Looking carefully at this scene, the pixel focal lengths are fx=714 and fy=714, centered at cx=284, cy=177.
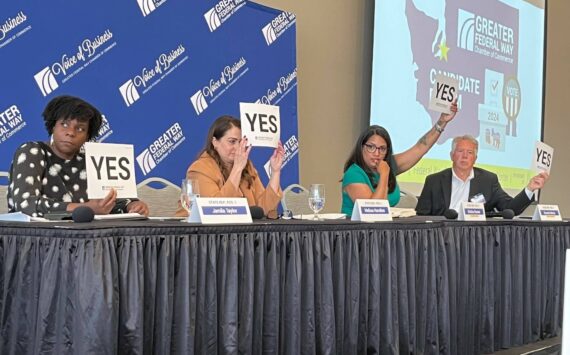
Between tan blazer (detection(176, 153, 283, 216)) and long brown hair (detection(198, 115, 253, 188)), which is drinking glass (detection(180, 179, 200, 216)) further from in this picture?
long brown hair (detection(198, 115, 253, 188))

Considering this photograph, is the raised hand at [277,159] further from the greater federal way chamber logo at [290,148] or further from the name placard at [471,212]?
the greater federal way chamber logo at [290,148]

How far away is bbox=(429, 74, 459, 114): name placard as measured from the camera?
117 inches

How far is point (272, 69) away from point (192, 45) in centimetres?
53

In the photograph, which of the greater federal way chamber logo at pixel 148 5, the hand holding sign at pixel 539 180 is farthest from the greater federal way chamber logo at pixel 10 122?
the hand holding sign at pixel 539 180

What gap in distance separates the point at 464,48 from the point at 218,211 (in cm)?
365

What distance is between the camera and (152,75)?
3414mm

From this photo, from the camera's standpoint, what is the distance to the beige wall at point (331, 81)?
4.41 meters

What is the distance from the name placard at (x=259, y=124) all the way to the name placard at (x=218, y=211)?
0.28m

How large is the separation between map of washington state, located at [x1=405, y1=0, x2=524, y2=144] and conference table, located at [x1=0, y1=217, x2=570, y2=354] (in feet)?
6.86

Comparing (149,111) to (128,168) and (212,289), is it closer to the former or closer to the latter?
(128,168)

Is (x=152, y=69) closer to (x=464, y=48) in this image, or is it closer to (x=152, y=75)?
(x=152, y=75)

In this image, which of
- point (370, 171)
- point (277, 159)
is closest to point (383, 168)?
point (370, 171)

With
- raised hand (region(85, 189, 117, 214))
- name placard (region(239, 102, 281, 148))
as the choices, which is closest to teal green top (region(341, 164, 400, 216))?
name placard (region(239, 102, 281, 148))

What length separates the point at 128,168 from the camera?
1.89 meters
